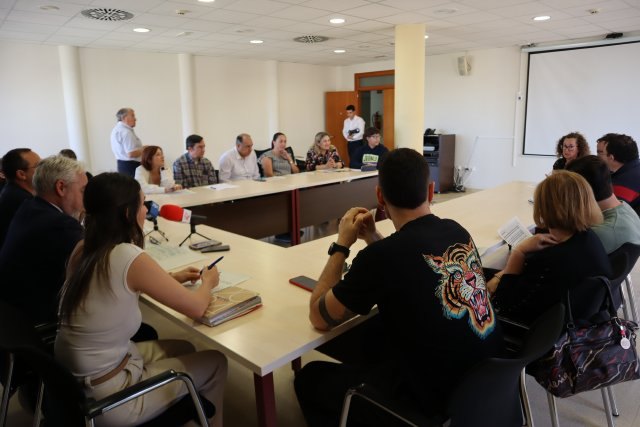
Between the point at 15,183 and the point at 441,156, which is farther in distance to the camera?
the point at 441,156

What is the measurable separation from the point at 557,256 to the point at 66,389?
63.7 inches

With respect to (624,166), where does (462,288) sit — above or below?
below

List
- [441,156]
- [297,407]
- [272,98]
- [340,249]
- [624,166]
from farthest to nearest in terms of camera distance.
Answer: [272,98] < [441,156] < [624,166] < [297,407] < [340,249]

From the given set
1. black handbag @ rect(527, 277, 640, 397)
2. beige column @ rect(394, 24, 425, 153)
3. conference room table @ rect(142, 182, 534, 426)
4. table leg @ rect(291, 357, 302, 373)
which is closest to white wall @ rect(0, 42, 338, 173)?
beige column @ rect(394, 24, 425, 153)

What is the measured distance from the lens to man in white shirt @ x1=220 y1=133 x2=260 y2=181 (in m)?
5.07

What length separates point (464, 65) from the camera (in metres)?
7.60

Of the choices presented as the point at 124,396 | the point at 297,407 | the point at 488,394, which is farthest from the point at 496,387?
the point at 297,407

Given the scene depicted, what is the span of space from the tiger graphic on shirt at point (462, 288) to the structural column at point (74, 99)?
622cm

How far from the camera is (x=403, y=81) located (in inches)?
230

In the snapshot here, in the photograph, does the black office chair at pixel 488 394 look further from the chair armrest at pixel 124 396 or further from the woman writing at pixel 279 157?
the woman writing at pixel 279 157

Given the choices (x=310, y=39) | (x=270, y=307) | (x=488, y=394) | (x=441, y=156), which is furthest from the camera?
(x=441, y=156)

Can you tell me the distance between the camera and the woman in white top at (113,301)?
130 centimetres

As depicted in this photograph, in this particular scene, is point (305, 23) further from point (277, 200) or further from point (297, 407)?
point (297, 407)

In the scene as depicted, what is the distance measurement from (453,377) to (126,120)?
5768 mm
